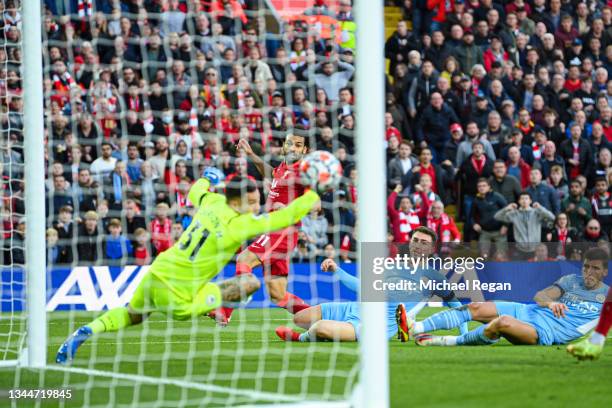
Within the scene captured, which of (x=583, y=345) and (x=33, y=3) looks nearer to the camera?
(x=583, y=345)

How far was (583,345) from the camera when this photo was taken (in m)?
7.83

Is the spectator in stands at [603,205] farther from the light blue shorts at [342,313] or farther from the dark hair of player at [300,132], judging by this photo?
the light blue shorts at [342,313]

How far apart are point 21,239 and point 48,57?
7.44 ft

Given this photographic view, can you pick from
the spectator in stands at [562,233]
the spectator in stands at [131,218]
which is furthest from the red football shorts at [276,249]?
the spectator in stands at [562,233]

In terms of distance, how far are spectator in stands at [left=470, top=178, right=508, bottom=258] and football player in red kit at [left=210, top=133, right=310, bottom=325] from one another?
538 cm

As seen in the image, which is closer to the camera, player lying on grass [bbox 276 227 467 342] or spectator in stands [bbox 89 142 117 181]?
player lying on grass [bbox 276 227 467 342]

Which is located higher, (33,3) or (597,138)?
(33,3)

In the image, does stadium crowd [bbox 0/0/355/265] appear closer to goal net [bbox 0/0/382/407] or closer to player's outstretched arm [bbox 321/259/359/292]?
goal net [bbox 0/0/382/407]

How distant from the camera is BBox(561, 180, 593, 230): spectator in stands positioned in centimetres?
1598

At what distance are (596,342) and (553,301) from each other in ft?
3.93

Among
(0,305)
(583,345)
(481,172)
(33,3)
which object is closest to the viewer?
(583,345)

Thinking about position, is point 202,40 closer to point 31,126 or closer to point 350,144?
point 350,144

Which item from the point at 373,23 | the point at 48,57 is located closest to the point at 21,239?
the point at 48,57

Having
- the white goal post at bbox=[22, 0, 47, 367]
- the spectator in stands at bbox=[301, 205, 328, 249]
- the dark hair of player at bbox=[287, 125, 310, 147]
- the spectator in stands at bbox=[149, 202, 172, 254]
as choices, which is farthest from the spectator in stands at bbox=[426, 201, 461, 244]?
the white goal post at bbox=[22, 0, 47, 367]
